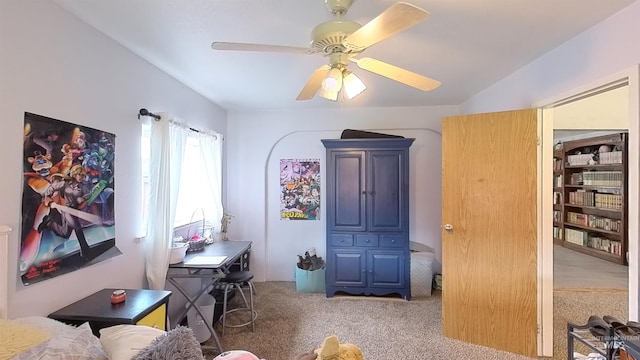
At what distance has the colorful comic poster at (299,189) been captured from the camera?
4.30 meters

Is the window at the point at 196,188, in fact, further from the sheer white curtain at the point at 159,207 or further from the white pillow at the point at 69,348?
the white pillow at the point at 69,348

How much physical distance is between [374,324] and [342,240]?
1028 mm

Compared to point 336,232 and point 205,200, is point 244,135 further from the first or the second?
point 336,232

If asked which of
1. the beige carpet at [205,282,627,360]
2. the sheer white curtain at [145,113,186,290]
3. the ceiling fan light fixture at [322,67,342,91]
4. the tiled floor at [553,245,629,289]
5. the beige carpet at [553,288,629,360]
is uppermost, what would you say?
the ceiling fan light fixture at [322,67,342,91]

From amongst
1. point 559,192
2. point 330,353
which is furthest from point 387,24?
point 559,192

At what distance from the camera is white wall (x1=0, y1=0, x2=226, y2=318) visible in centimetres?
147

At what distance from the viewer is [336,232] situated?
3.79 m

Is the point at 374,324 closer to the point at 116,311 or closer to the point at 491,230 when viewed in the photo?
the point at 491,230

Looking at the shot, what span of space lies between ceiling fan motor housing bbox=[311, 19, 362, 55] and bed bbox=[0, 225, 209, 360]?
138 cm

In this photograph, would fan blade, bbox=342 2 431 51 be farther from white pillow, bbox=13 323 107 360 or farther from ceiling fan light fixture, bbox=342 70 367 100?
white pillow, bbox=13 323 107 360

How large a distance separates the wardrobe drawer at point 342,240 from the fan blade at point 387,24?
8.65ft

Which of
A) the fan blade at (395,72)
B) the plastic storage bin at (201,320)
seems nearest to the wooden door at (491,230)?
the fan blade at (395,72)

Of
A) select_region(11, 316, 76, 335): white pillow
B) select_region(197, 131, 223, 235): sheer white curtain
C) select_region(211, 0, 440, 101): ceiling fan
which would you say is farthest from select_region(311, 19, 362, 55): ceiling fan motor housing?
select_region(197, 131, 223, 235): sheer white curtain

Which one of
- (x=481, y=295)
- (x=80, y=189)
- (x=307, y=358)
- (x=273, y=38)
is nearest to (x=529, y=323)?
(x=481, y=295)
